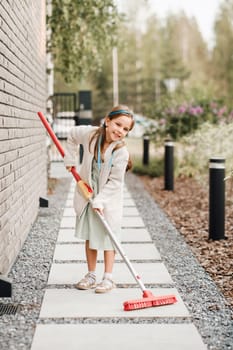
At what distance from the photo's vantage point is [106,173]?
4.41m

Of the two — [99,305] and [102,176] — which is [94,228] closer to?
[102,176]

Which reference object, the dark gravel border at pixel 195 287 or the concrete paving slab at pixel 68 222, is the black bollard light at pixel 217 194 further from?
the concrete paving slab at pixel 68 222

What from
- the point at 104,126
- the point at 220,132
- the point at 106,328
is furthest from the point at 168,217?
the point at 106,328

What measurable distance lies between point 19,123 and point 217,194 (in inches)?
80.0

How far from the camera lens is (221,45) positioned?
52000mm

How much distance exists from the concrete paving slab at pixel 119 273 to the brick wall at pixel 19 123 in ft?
1.25

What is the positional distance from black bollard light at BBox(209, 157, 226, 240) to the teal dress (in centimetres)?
210

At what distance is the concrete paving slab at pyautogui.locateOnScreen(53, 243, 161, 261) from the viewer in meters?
5.57

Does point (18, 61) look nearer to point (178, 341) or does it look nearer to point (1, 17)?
point (1, 17)

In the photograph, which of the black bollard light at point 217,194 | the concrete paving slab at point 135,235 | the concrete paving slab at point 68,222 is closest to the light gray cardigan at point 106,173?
the concrete paving slab at point 135,235

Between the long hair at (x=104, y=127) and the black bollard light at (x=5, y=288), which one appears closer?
the black bollard light at (x=5, y=288)

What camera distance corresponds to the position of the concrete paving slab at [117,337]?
3365 mm

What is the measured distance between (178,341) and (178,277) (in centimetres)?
147

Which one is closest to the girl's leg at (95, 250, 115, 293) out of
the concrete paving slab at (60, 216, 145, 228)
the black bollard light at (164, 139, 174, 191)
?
the concrete paving slab at (60, 216, 145, 228)
